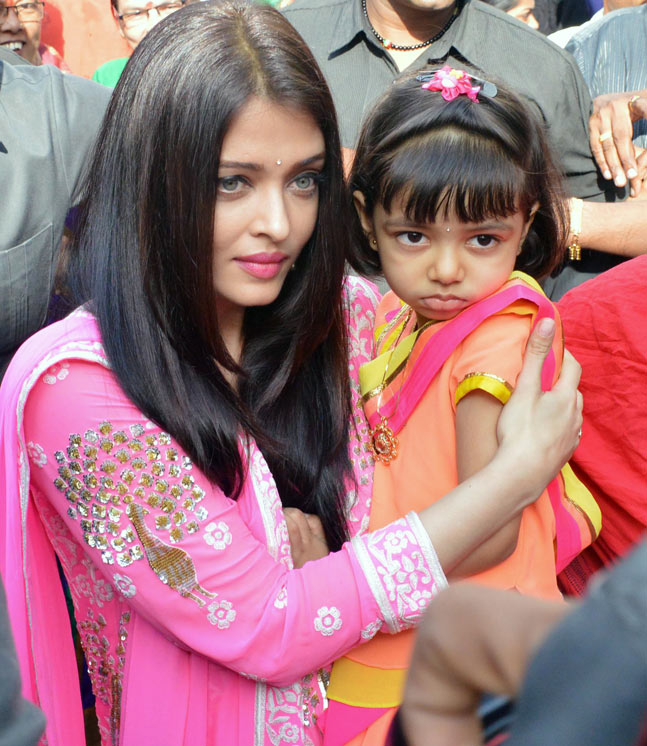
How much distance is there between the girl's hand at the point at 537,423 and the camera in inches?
59.1

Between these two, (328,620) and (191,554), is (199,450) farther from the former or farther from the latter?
(328,620)

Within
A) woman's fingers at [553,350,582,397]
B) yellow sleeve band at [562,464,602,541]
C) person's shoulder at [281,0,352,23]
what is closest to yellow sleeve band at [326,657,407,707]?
yellow sleeve band at [562,464,602,541]

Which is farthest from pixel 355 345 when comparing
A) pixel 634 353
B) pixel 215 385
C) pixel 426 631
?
pixel 426 631

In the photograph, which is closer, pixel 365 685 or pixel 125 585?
pixel 125 585

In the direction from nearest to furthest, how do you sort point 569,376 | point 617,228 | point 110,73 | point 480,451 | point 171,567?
point 171,567
point 480,451
point 569,376
point 617,228
point 110,73

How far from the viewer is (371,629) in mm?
1500

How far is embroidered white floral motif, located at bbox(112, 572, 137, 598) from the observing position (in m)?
1.44

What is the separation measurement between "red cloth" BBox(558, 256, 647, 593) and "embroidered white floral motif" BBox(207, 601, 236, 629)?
2.42ft

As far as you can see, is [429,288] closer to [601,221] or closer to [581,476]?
[581,476]

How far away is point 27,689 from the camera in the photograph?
5.32 ft

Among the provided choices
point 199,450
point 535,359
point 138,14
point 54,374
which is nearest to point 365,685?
point 199,450

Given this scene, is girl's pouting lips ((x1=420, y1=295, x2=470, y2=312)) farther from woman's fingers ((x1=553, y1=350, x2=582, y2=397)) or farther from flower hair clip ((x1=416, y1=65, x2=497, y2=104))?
flower hair clip ((x1=416, y1=65, x2=497, y2=104))

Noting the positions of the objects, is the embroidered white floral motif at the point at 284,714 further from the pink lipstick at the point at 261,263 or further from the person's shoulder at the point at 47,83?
the person's shoulder at the point at 47,83

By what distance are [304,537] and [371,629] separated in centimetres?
22
